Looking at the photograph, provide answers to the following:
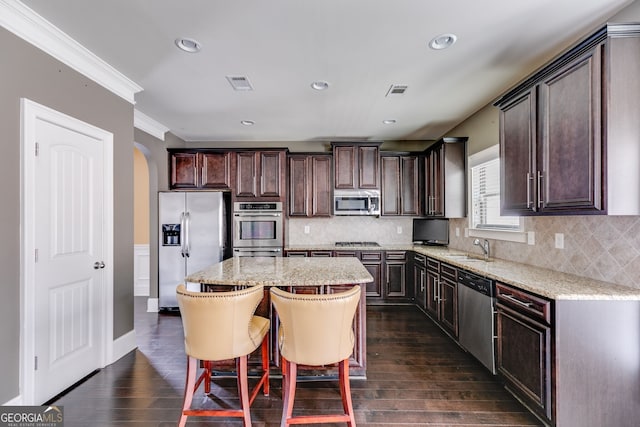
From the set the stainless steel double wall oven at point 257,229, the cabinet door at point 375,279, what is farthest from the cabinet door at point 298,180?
the cabinet door at point 375,279

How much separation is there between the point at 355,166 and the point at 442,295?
2394 mm

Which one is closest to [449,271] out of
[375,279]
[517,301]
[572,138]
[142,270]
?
[517,301]

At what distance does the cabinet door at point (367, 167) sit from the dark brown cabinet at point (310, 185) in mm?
498

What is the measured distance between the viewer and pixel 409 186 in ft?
16.6

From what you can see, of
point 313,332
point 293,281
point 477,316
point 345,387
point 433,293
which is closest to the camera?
point 313,332

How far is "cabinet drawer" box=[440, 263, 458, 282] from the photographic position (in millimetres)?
3193

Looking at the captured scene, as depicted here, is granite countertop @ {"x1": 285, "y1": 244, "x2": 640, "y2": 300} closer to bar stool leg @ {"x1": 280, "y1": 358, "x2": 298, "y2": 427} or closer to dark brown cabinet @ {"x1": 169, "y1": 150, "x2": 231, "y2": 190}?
bar stool leg @ {"x1": 280, "y1": 358, "x2": 298, "y2": 427}

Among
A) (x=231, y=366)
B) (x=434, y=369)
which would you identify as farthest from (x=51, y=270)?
(x=434, y=369)

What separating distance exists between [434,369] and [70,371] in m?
3.04

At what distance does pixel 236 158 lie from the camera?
484 centimetres

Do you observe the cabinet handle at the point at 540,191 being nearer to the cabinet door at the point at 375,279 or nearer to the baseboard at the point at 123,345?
the cabinet door at the point at 375,279

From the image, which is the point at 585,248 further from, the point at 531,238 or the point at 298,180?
the point at 298,180

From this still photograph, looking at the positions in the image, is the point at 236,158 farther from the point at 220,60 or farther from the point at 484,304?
the point at 484,304

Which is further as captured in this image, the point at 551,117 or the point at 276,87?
the point at 276,87
